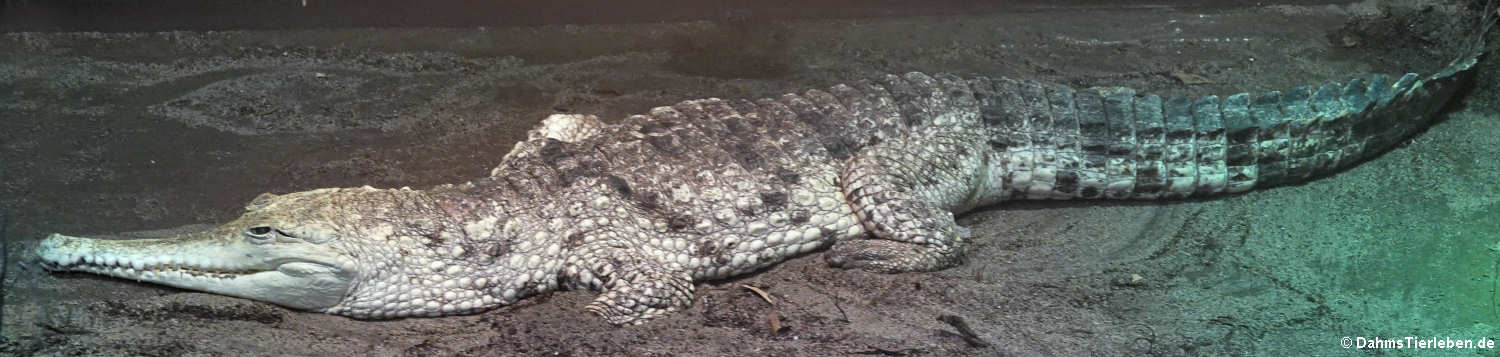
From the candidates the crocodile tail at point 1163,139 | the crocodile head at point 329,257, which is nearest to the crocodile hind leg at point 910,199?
the crocodile tail at point 1163,139

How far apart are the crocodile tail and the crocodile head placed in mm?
2281

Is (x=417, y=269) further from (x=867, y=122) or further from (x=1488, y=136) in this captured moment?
(x=1488, y=136)

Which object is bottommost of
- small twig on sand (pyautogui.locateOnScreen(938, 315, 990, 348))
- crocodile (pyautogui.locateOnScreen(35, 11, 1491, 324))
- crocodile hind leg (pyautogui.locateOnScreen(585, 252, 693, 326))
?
small twig on sand (pyautogui.locateOnScreen(938, 315, 990, 348))

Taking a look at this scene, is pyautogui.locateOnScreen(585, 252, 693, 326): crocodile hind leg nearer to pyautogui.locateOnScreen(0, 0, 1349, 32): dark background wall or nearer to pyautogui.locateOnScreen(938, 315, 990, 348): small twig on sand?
pyautogui.locateOnScreen(938, 315, 990, 348): small twig on sand

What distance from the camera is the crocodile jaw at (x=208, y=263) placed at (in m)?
3.55

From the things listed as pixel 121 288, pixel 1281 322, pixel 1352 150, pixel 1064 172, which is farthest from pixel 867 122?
pixel 121 288

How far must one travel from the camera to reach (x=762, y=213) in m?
4.26

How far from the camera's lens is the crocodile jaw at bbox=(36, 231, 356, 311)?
3.55m

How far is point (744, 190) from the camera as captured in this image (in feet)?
14.0

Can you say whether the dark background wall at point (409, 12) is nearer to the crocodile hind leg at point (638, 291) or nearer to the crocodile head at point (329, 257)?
the crocodile head at point (329, 257)

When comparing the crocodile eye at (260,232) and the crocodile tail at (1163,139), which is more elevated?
the crocodile eye at (260,232)

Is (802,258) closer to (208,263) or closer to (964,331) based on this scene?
(964,331)

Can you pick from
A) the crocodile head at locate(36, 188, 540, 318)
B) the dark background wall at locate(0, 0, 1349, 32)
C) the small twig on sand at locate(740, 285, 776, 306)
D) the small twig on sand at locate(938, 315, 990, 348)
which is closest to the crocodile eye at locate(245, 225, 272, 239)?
the crocodile head at locate(36, 188, 540, 318)

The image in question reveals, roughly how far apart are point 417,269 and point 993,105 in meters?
2.55
